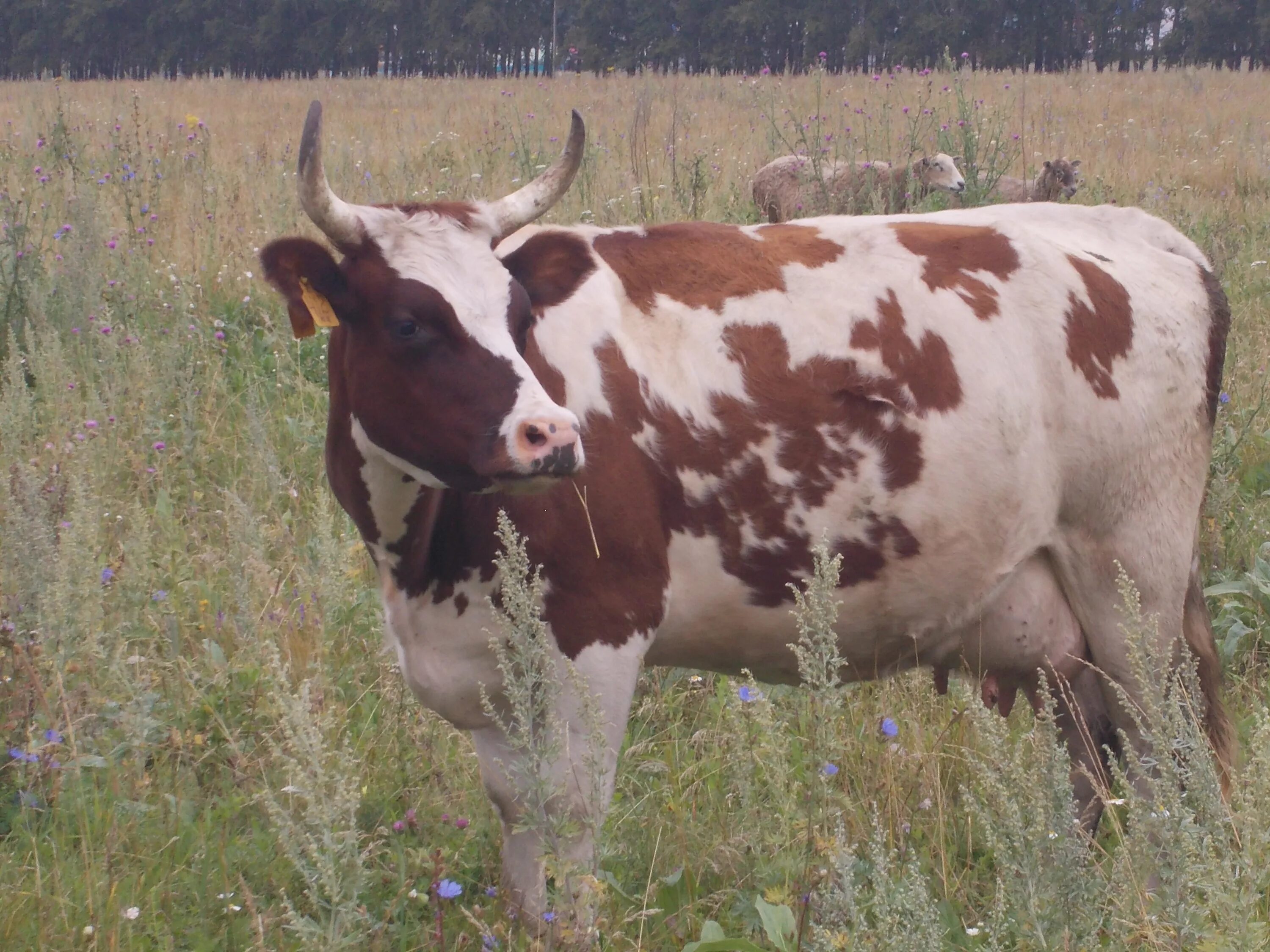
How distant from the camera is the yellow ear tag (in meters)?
2.87

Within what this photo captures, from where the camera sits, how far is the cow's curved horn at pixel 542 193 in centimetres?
305

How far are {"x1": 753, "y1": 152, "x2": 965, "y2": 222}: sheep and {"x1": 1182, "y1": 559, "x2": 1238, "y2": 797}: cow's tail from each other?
10.9 ft

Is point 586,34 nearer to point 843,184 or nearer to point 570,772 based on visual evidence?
point 843,184

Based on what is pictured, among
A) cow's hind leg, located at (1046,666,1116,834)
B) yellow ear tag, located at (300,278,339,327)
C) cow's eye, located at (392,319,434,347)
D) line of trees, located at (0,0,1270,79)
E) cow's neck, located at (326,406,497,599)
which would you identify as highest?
line of trees, located at (0,0,1270,79)

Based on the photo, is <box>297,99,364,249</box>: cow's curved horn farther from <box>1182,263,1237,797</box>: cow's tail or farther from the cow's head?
<box>1182,263,1237,797</box>: cow's tail

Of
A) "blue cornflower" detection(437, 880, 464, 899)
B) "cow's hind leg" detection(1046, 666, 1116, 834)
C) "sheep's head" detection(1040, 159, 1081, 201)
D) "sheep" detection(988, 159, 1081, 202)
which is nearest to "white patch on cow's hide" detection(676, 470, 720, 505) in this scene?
"blue cornflower" detection(437, 880, 464, 899)

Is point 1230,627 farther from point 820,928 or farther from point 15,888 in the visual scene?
point 15,888

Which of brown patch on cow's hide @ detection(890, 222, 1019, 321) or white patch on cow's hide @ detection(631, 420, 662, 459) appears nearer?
white patch on cow's hide @ detection(631, 420, 662, 459)

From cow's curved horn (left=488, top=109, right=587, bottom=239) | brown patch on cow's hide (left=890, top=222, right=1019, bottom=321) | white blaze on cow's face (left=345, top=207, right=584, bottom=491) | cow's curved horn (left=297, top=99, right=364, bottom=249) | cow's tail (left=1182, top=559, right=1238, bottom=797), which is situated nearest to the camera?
white blaze on cow's face (left=345, top=207, right=584, bottom=491)

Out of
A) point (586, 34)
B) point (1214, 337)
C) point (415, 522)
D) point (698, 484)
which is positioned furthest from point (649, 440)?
point (586, 34)

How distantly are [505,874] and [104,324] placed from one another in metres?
3.61

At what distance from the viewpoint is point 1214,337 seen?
3.67m

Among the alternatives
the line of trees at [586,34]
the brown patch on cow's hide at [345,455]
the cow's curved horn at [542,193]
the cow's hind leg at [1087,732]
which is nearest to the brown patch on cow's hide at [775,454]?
the cow's curved horn at [542,193]

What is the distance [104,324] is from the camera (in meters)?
5.67
